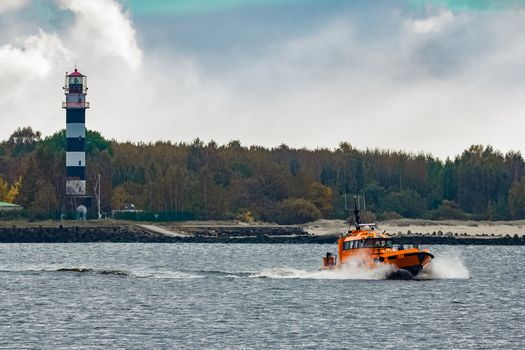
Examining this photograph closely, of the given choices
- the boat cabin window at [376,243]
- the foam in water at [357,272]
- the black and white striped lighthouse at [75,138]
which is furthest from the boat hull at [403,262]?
the black and white striped lighthouse at [75,138]

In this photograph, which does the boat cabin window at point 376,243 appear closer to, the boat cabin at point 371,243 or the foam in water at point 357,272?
the boat cabin at point 371,243

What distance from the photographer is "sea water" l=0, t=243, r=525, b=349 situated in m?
57.1

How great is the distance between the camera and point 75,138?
18700 cm

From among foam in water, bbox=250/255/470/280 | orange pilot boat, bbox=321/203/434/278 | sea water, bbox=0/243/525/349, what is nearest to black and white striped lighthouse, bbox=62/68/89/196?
sea water, bbox=0/243/525/349

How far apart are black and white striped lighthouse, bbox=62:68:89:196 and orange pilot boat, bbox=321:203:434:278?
105 meters

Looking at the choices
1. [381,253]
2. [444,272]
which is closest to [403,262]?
[381,253]

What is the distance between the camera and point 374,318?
215 ft

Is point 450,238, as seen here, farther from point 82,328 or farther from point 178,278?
point 82,328

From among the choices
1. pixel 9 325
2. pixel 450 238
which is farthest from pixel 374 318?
pixel 450 238

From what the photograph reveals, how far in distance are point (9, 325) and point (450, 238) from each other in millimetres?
121667

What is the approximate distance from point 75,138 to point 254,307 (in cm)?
11912

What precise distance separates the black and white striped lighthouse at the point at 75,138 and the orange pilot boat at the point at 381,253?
344 ft

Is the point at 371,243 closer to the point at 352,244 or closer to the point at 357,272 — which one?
the point at 352,244

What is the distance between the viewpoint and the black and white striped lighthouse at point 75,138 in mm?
186750
